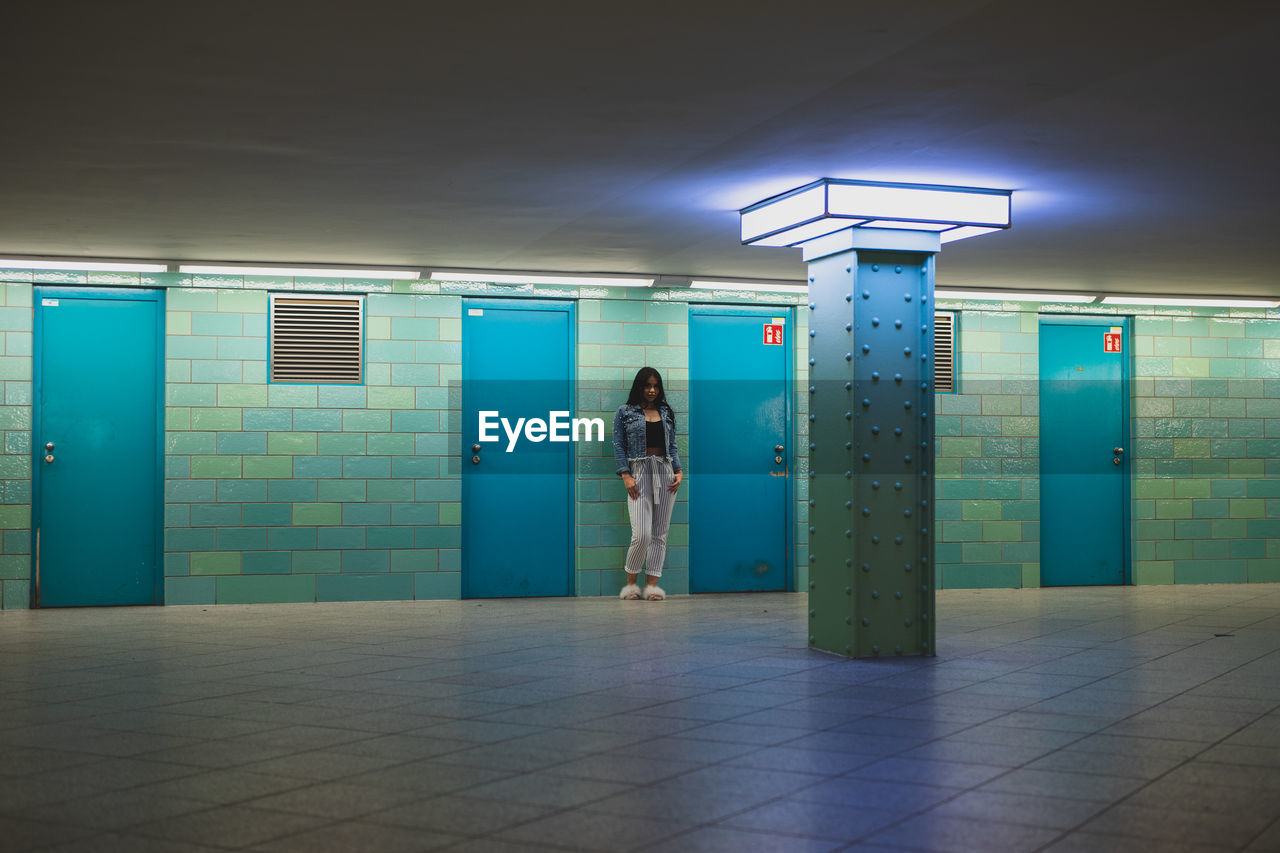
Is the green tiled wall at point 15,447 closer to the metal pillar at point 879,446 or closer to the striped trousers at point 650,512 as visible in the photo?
the striped trousers at point 650,512

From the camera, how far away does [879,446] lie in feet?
23.8

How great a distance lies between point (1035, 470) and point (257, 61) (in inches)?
361

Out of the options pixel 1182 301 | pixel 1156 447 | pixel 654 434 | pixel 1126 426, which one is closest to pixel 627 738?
pixel 654 434

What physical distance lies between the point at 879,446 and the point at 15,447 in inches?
266

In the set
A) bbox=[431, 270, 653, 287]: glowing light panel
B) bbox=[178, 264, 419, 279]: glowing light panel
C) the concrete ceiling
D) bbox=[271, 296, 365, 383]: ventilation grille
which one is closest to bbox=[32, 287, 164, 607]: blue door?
bbox=[178, 264, 419, 279]: glowing light panel

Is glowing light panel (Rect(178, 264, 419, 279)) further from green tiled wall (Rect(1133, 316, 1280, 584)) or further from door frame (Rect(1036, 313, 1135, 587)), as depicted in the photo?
green tiled wall (Rect(1133, 316, 1280, 584))

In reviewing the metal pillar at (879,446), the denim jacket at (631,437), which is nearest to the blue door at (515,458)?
the denim jacket at (631,437)

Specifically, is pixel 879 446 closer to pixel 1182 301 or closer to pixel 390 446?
pixel 390 446

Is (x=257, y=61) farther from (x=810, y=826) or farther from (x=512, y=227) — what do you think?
(x=512, y=227)

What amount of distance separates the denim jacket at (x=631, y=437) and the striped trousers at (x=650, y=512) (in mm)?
66

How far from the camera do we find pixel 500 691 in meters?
6.18

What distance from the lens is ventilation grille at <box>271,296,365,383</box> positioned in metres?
10.2

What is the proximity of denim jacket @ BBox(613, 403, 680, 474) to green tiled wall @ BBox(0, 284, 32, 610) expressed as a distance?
466cm

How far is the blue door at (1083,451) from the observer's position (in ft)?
39.2
